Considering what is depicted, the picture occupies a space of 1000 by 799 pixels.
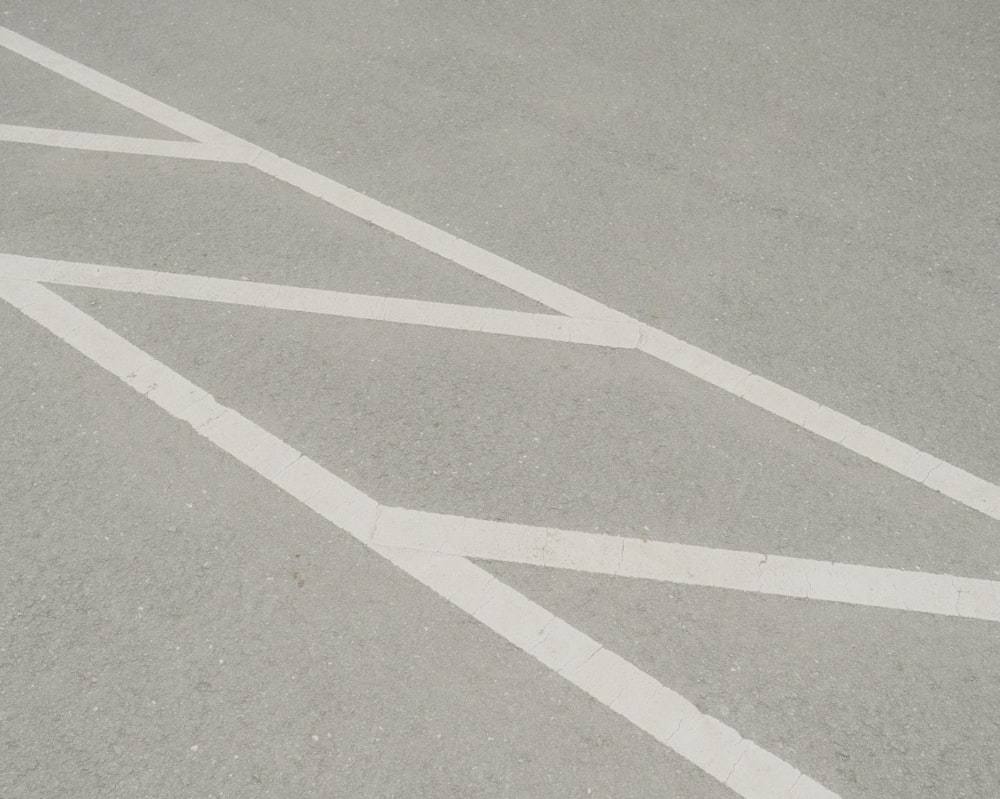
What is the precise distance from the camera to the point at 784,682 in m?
3.71

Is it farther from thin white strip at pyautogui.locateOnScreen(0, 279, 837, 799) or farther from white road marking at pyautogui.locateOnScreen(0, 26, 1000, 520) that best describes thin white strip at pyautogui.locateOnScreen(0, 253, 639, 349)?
thin white strip at pyautogui.locateOnScreen(0, 279, 837, 799)

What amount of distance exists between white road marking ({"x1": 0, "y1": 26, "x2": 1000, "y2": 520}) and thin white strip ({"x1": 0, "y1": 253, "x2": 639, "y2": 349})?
135 millimetres

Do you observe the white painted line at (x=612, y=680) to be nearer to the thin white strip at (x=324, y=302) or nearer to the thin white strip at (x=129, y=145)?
the thin white strip at (x=324, y=302)

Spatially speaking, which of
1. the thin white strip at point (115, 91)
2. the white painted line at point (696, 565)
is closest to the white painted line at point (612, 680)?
the white painted line at point (696, 565)

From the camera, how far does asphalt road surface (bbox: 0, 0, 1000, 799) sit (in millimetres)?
3578

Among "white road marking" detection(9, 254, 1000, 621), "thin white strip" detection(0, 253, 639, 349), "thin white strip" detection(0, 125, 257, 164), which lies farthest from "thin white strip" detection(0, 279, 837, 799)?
"thin white strip" detection(0, 125, 257, 164)

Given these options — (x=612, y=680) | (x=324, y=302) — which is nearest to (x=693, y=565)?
(x=612, y=680)

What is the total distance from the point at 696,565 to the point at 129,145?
4.53 m

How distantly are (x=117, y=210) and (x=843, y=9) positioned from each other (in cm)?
581

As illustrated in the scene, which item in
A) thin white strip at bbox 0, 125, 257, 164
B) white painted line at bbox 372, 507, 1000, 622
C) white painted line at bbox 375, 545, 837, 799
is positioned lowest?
white painted line at bbox 375, 545, 837, 799

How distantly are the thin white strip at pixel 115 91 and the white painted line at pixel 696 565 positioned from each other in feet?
11.4

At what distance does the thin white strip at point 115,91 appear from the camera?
647 centimetres

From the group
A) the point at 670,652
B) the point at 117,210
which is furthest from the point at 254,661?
the point at 117,210

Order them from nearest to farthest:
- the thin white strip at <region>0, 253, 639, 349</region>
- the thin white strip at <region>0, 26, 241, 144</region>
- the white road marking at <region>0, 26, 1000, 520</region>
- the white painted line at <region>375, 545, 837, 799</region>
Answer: the white painted line at <region>375, 545, 837, 799</region> < the white road marking at <region>0, 26, 1000, 520</region> < the thin white strip at <region>0, 253, 639, 349</region> < the thin white strip at <region>0, 26, 241, 144</region>
